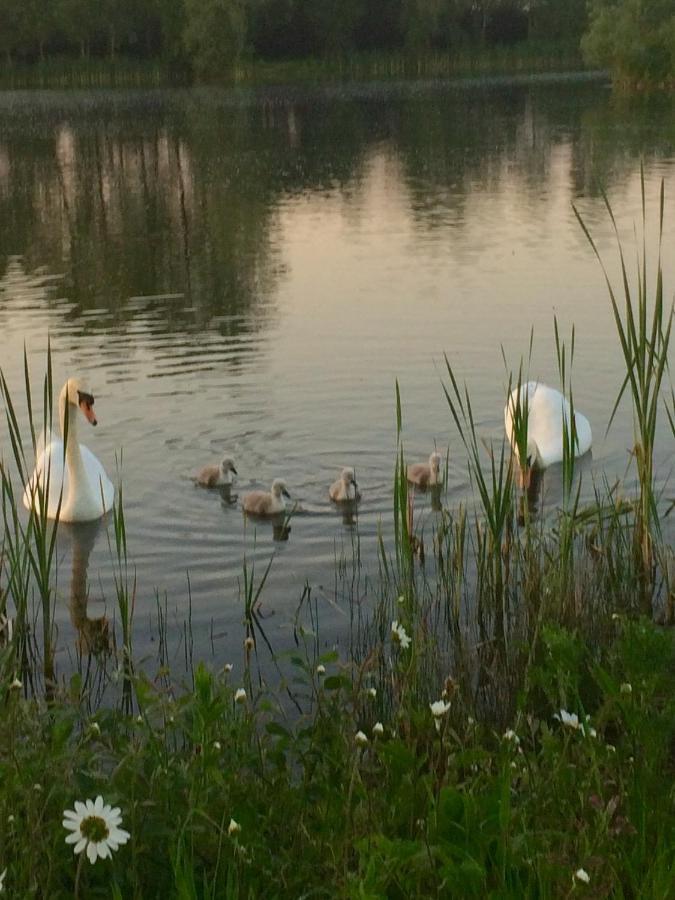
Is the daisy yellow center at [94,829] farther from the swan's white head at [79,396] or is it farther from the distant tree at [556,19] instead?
the distant tree at [556,19]

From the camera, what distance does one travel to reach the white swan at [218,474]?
8.43 m

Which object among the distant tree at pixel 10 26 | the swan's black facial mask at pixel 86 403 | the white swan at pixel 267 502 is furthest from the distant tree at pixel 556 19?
the white swan at pixel 267 502

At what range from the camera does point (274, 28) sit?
7906 centimetres

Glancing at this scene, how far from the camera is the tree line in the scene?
215 feet

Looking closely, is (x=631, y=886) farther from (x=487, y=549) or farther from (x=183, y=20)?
(x=183, y=20)

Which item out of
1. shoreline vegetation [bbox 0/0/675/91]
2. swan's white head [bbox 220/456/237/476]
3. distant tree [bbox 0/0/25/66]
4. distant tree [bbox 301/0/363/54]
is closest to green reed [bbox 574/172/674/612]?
swan's white head [bbox 220/456/237/476]

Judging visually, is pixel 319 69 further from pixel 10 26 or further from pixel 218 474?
pixel 218 474

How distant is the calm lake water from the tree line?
30872 mm

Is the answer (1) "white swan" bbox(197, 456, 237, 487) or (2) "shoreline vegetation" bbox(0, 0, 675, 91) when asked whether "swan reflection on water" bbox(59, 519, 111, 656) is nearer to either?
(1) "white swan" bbox(197, 456, 237, 487)

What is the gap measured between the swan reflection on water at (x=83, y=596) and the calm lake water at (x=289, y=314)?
0.05 m

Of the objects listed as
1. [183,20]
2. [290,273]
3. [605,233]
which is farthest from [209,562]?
[183,20]

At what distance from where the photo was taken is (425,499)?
8.30 m

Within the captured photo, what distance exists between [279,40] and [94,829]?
80499 mm

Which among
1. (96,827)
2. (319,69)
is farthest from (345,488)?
(319,69)
